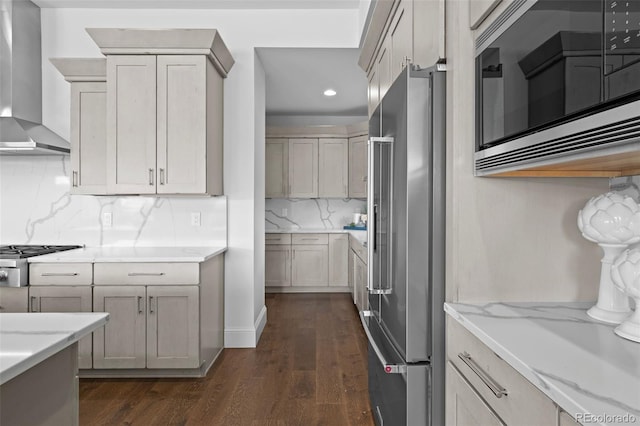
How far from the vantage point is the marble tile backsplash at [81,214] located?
11.8 ft

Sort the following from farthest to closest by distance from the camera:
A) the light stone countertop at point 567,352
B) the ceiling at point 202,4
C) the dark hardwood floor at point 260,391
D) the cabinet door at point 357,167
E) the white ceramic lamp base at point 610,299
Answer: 1. the cabinet door at point 357,167
2. the ceiling at point 202,4
3. the dark hardwood floor at point 260,391
4. the white ceramic lamp base at point 610,299
5. the light stone countertop at point 567,352

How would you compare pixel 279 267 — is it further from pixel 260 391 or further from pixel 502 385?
pixel 502 385

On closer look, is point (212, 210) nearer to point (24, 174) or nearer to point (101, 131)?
point (101, 131)

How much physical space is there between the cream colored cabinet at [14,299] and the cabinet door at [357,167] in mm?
4068

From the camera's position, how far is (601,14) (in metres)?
0.80

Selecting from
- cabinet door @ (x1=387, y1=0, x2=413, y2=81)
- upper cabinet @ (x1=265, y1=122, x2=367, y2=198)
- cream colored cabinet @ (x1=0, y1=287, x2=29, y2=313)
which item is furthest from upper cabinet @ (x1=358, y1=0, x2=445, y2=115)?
upper cabinet @ (x1=265, y1=122, x2=367, y2=198)

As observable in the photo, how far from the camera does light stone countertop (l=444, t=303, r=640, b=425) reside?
0.71 metres

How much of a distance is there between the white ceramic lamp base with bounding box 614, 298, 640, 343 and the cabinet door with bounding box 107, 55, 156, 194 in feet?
9.57

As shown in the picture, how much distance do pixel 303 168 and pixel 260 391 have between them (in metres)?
3.90

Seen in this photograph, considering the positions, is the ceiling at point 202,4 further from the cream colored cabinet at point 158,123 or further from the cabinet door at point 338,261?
the cabinet door at point 338,261

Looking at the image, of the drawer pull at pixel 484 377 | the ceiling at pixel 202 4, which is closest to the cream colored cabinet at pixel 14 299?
the ceiling at pixel 202 4

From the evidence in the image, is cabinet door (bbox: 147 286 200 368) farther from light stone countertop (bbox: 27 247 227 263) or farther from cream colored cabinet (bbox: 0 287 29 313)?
cream colored cabinet (bbox: 0 287 29 313)

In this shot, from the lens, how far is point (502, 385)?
3.27ft

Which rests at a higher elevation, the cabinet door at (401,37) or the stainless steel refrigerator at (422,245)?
the cabinet door at (401,37)
